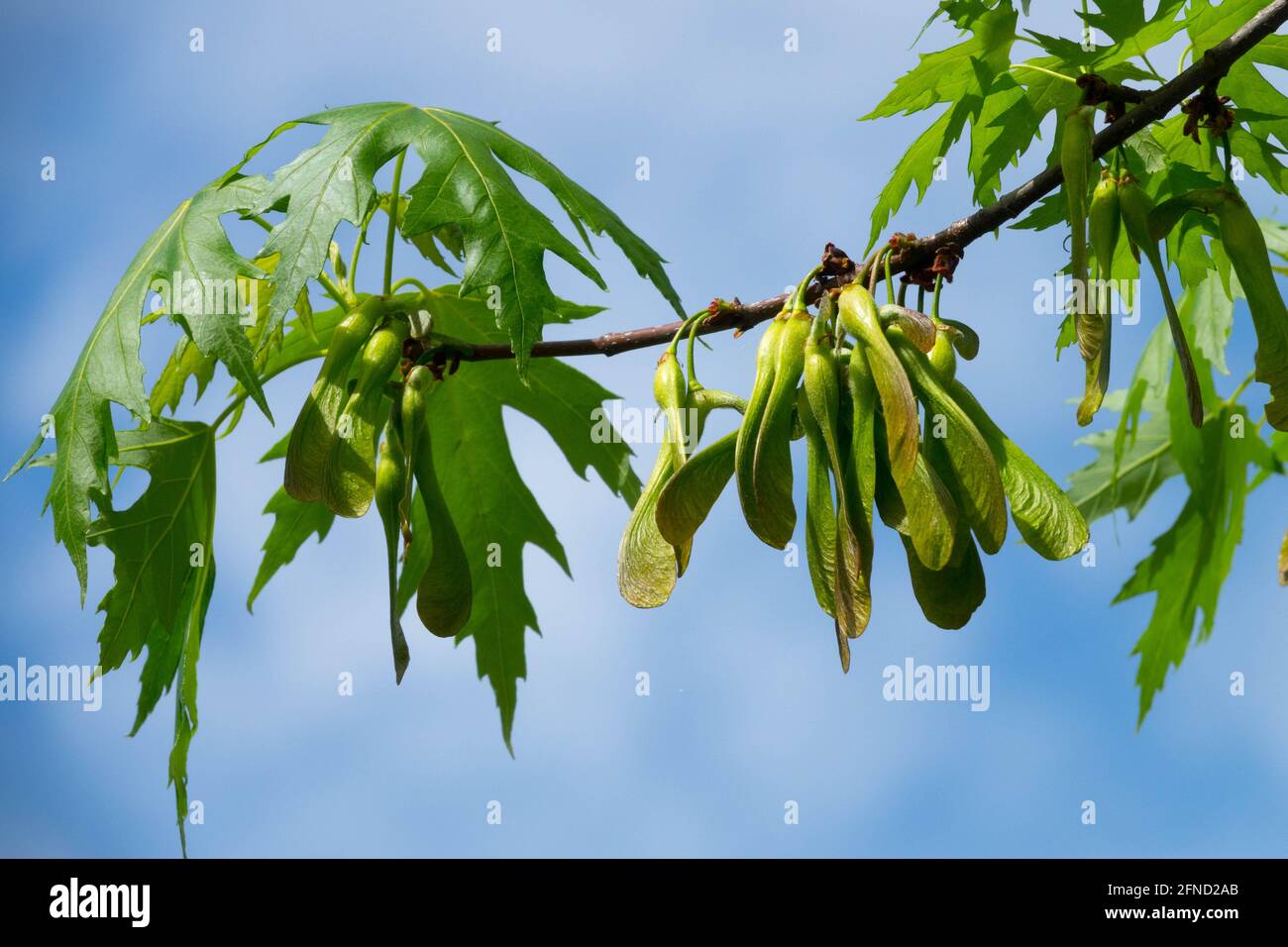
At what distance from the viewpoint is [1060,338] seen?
2.25 meters

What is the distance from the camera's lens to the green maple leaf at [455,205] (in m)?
1.65

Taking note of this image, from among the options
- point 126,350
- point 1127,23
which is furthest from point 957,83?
point 126,350

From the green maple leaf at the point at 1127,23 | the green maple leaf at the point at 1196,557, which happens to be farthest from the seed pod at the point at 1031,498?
the green maple leaf at the point at 1196,557

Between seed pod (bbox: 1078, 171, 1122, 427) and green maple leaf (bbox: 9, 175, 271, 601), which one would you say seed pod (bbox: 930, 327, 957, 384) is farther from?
green maple leaf (bbox: 9, 175, 271, 601)

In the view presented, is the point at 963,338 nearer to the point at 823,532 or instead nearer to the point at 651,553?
the point at 823,532

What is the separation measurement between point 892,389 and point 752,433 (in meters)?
0.18

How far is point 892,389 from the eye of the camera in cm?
133

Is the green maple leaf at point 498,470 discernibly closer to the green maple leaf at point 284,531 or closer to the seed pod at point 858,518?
the green maple leaf at point 284,531

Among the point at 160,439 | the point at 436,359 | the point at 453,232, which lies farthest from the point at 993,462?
the point at 160,439

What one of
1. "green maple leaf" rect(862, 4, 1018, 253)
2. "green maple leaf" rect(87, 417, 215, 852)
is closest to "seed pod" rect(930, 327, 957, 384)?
"green maple leaf" rect(862, 4, 1018, 253)

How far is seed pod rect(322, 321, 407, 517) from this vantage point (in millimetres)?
1766

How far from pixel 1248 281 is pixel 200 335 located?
4.55ft

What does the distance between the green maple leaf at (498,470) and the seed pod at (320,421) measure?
38 cm

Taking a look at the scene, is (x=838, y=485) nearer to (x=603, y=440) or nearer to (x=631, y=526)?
(x=631, y=526)
